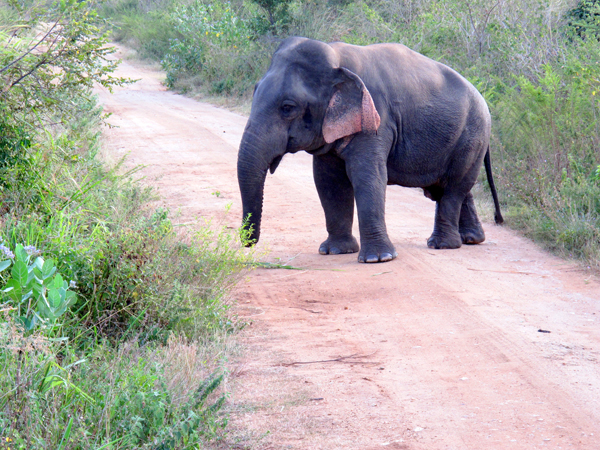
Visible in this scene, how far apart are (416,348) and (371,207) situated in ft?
7.21

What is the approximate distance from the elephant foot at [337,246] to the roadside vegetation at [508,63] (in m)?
2.15

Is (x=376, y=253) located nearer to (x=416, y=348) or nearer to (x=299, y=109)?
(x=299, y=109)

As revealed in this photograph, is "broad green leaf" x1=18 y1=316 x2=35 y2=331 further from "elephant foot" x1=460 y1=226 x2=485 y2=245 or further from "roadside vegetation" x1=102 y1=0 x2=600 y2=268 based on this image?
"elephant foot" x1=460 y1=226 x2=485 y2=245

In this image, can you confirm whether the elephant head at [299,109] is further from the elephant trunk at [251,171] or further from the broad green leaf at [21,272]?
the broad green leaf at [21,272]

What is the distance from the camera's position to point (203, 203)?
953cm

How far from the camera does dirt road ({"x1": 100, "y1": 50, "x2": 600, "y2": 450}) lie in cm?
362

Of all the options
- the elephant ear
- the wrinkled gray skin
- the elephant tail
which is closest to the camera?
the wrinkled gray skin

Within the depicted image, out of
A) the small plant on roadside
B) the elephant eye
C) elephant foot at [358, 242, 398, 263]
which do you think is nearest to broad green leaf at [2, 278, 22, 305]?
the small plant on roadside

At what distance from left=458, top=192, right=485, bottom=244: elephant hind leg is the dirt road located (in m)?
0.24

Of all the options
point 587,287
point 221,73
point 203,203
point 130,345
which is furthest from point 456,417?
point 221,73

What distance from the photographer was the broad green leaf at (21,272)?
3.79m

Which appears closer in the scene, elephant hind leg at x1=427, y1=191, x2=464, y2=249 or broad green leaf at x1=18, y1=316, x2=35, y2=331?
broad green leaf at x1=18, y1=316, x2=35, y2=331

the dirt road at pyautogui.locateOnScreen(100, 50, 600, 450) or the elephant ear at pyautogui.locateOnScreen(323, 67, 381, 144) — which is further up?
the elephant ear at pyautogui.locateOnScreen(323, 67, 381, 144)

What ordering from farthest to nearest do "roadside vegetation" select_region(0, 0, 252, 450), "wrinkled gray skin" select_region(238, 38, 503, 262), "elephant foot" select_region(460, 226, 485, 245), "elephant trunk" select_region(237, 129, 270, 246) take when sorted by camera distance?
"elephant foot" select_region(460, 226, 485, 245)
"wrinkled gray skin" select_region(238, 38, 503, 262)
"elephant trunk" select_region(237, 129, 270, 246)
"roadside vegetation" select_region(0, 0, 252, 450)
